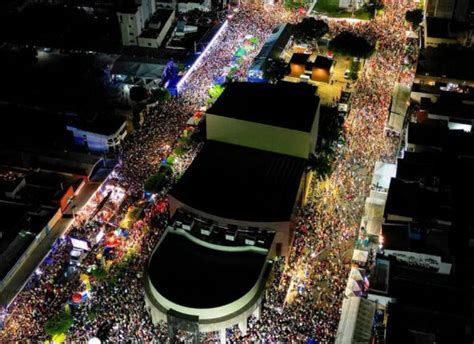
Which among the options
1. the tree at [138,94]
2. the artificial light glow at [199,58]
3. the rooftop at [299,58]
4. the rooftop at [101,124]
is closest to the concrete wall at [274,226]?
the rooftop at [101,124]

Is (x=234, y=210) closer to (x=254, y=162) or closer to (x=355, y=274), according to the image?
(x=254, y=162)

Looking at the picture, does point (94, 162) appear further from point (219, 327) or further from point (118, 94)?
point (219, 327)

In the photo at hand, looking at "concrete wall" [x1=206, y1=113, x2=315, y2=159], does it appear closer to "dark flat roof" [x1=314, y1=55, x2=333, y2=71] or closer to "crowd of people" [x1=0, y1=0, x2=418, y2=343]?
"crowd of people" [x1=0, y1=0, x2=418, y2=343]

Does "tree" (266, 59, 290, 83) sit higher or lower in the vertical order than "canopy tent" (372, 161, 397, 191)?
higher

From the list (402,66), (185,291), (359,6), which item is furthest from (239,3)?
(185,291)

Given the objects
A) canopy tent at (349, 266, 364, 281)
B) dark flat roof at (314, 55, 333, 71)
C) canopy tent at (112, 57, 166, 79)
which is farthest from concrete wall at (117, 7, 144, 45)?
canopy tent at (349, 266, 364, 281)

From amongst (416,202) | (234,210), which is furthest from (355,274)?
(234,210)
